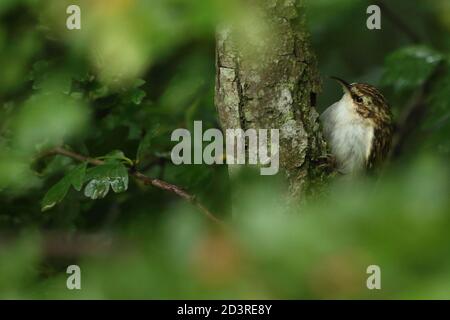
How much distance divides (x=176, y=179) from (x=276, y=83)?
1330 mm

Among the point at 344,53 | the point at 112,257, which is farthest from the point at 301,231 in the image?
the point at 344,53

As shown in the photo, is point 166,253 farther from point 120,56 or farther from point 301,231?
point 120,56

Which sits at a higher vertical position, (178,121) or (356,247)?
(178,121)

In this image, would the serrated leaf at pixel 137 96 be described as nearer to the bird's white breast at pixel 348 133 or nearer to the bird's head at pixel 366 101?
the bird's white breast at pixel 348 133

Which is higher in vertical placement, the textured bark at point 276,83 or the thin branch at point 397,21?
the thin branch at point 397,21

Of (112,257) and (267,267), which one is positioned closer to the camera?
(267,267)

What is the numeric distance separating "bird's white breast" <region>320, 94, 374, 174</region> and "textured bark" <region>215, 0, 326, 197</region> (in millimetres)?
1565

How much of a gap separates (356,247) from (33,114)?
2049mm

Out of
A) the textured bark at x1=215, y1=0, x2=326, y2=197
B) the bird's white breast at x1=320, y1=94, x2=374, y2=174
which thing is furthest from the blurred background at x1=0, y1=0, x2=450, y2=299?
the bird's white breast at x1=320, y1=94, x2=374, y2=174

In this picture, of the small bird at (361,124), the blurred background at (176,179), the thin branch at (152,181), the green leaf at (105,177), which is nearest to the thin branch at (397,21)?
the blurred background at (176,179)

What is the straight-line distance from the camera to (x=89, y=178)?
279 centimetres

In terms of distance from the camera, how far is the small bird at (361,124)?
4.19m

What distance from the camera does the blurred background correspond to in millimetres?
1069

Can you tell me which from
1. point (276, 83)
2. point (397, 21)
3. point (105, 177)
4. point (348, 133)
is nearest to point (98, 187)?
point (105, 177)
